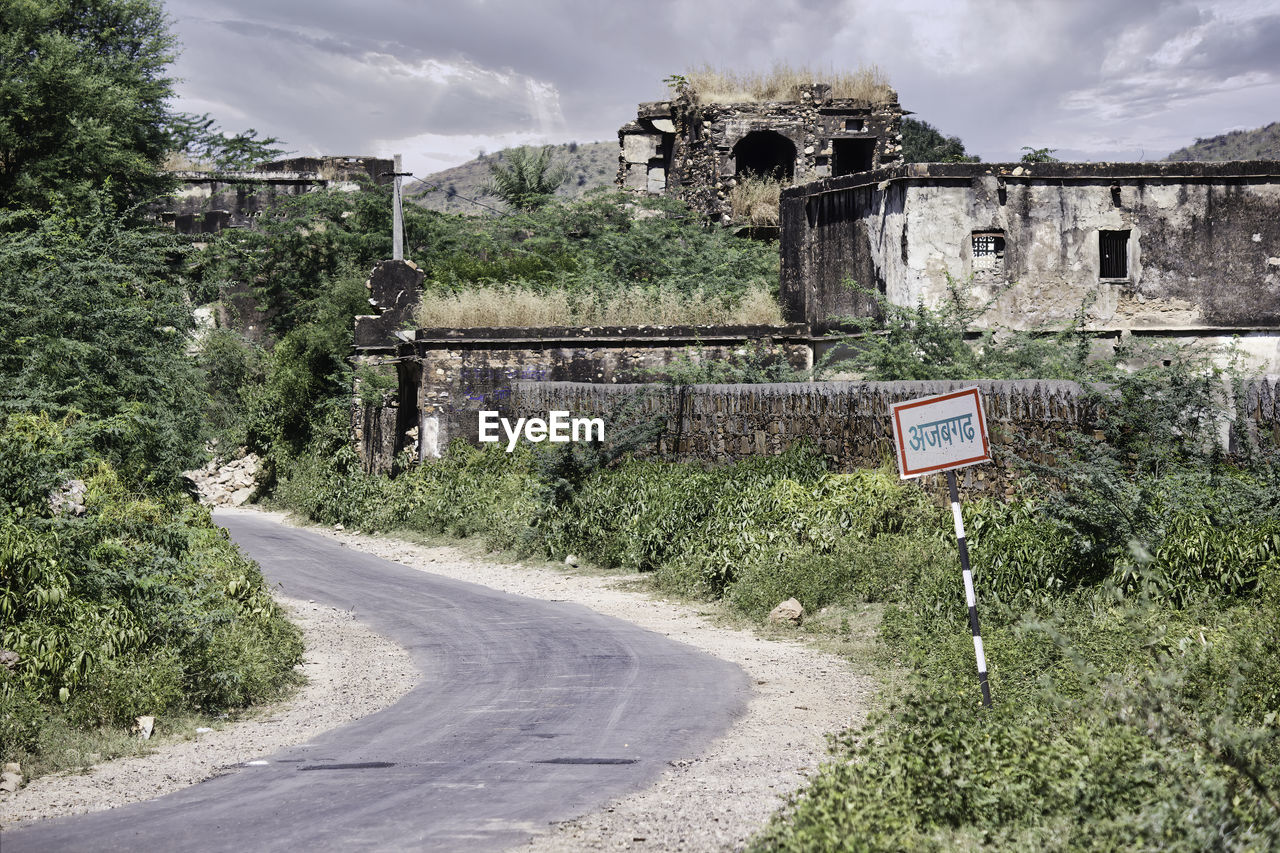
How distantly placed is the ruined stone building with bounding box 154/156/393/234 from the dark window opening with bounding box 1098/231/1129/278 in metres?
24.4

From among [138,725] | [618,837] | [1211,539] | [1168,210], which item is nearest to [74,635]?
[138,725]

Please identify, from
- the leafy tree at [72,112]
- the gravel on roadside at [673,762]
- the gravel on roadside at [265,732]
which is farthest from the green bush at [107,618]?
the leafy tree at [72,112]

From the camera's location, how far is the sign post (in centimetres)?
911

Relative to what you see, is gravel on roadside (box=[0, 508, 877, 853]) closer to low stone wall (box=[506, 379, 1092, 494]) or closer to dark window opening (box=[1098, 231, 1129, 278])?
low stone wall (box=[506, 379, 1092, 494])

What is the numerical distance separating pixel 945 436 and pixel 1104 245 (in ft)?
50.9

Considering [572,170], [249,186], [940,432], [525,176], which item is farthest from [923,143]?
[572,170]

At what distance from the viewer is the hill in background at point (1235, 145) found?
8569 centimetres

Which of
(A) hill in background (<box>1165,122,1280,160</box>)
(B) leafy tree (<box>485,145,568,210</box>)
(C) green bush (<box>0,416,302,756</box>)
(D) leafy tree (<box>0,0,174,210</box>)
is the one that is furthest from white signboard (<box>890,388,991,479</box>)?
(A) hill in background (<box>1165,122,1280,160</box>)

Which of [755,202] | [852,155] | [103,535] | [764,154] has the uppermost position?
[764,154]

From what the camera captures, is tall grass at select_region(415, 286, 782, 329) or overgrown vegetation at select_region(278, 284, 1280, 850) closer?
overgrown vegetation at select_region(278, 284, 1280, 850)

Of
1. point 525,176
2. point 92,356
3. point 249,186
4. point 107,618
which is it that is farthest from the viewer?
point 525,176

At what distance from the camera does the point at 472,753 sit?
8.40 meters

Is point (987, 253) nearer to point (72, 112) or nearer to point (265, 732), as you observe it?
point (265, 732)

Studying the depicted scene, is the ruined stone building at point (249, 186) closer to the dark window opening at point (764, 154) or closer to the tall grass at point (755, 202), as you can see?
the dark window opening at point (764, 154)
